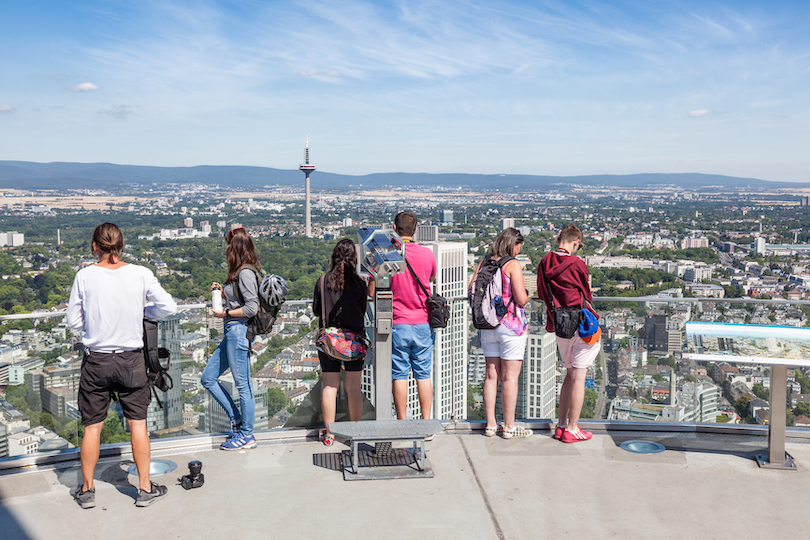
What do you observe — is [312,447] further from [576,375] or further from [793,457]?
[793,457]

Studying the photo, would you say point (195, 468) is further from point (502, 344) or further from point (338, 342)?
point (502, 344)

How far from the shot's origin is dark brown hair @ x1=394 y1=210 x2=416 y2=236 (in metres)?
4.61

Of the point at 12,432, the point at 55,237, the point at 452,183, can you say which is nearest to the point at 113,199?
the point at 55,237

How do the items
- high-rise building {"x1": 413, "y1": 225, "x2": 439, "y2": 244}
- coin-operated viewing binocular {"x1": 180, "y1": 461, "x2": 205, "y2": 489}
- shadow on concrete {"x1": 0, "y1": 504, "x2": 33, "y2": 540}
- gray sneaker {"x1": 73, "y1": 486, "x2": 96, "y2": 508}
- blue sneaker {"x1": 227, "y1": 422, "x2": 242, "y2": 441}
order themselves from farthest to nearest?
high-rise building {"x1": 413, "y1": 225, "x2": 439, "y2": 244}, blue sneaker {"x1": 227, "y1": 422, "x2": 242, "y2": 441}, coin-operated viewing binocular {"x1": 180, "y1": 461, "x2": 205, "y2": 489}, gray sneaker {"x1": 73, "y1": 486, "x2": 96, "y2": 508}, shadow on concrete {"x1": 0, "y1": 504, "x2": 33, "y2": 540}

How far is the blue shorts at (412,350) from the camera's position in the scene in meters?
4.70

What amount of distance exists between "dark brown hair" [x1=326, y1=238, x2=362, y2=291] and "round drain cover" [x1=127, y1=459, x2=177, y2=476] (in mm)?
1610

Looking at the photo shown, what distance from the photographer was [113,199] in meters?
128

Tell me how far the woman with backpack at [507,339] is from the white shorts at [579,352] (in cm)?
33

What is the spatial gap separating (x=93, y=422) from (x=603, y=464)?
324 centimetres

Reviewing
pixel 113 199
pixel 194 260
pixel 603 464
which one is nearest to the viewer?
pixel 603 464

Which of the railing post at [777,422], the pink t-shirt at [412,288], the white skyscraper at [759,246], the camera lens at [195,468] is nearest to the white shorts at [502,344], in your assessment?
the pink t-shirt at [412,288]

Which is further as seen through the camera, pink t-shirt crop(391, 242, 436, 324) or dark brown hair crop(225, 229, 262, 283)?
pink t-shirt crop(391, 242, 436, 324)

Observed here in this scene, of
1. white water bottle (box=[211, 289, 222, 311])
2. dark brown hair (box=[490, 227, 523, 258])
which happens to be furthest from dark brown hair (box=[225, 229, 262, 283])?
dark brown hair (box=[490, 227, 523, 258])

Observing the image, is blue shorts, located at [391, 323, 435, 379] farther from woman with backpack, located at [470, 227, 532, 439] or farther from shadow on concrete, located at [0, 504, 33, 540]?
shadow on concrete, located at [0, 504, 33, 540]
